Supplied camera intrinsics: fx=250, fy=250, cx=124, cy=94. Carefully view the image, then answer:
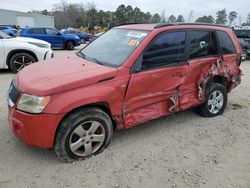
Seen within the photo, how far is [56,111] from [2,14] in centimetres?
5838

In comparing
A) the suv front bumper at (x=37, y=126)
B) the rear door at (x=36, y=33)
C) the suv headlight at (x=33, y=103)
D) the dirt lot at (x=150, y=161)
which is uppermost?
the rear door at (x=36, y=33)

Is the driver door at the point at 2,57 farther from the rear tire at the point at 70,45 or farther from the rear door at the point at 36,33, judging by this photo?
the rear tire at the point at 70,45

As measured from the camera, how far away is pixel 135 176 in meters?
3.02

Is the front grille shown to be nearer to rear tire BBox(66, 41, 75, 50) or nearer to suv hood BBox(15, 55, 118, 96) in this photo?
suv hood BBox(15, 55, 118, 96)

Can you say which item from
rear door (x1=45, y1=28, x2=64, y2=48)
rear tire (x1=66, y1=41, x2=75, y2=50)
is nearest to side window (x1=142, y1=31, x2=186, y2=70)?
rear door (x1=45, y1=28, x2=64, y2=48)

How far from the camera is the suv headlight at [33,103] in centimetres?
285

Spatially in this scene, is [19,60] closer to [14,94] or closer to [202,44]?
[14,94]

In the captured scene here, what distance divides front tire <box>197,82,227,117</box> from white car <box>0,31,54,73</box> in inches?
211

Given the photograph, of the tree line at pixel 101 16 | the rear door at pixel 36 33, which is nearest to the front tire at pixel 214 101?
the rear door at pixel 36 33

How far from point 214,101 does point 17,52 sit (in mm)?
5896

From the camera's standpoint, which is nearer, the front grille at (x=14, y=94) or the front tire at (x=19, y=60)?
the front grille at (x=14, y=94)

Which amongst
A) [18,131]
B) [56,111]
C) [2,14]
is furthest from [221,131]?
[2,14]

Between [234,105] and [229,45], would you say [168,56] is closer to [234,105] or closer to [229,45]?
[229,45]

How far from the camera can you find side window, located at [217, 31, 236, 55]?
458cm
